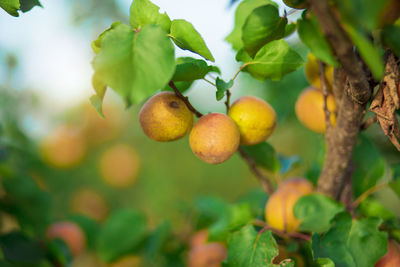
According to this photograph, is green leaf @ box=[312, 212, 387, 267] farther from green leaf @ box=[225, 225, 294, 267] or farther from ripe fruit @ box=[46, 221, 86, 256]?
ripe fruit @ box=[46, 221, 86, 256]

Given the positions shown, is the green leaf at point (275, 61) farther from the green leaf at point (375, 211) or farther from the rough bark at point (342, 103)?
the green leaf at point (375, 211)

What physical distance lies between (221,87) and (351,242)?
15.7 inches

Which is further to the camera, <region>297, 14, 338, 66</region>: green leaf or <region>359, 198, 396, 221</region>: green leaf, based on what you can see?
<region>359, 198, 396, 221</region>: green leaf

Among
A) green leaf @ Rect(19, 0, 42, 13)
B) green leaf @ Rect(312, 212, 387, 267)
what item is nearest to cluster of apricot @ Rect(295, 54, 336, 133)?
green leaf @ Rect(312, 212, 387, 267)

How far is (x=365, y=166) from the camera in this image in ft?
2.84

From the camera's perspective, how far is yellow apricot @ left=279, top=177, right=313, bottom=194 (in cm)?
87

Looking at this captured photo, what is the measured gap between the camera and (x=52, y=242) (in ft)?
3.25

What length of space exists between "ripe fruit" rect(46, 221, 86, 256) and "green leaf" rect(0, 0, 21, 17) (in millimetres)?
732

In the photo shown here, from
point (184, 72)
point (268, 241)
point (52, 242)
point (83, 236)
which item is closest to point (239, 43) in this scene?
point (184, 72)

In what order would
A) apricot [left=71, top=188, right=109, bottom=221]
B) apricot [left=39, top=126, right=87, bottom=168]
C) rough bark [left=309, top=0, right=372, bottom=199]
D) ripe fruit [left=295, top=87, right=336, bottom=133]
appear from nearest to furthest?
1. rough bark [left=309, top=0, right=372, bottom=199]
2. ripe fruit [left=295, top=87, right=336, bottom=133]
3. apricot [left=39, top=126, right=87, bottom=168]
4. apricot [left=71, top=188, right=109, bottom=221]

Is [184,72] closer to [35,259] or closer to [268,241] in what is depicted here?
[268,241]

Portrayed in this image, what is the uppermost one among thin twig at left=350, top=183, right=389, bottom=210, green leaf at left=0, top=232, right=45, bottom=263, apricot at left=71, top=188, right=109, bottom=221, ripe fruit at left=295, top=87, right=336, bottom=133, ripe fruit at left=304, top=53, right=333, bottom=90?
ripe fruit at left=304, top=53, right=333, bottom=90

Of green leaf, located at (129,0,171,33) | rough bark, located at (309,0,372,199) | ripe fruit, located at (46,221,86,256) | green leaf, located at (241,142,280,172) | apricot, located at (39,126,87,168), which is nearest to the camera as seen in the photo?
rough bark, located at (309,0,372,199)

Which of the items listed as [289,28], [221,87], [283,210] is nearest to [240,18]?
[289,28]
